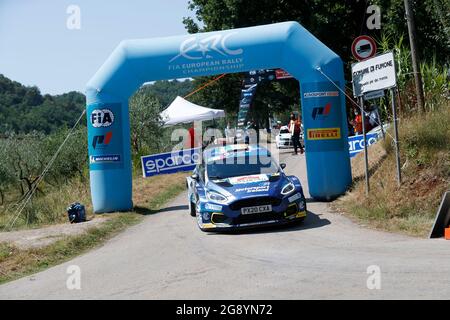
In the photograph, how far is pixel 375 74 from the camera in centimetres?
1287

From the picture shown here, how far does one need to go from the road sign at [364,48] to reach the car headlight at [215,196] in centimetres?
501

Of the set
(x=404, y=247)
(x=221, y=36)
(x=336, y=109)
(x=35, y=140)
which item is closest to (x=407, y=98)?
(x=336, y=109)

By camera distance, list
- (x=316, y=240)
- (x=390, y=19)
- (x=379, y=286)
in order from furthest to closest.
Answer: (x=390, y=19) < (x=316, y=240) < (x=379, y=286)

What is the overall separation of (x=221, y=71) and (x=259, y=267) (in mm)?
8258

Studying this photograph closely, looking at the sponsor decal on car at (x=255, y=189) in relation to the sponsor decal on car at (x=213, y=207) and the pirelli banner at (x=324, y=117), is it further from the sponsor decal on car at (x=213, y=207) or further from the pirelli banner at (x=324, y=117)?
the pirelli banner at (x=324, y=117)

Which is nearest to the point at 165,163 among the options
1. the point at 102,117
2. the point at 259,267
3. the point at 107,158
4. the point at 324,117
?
the point at 107,158

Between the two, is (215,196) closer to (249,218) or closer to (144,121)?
(249,218)

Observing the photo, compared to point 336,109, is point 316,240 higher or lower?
lower

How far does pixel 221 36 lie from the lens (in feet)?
50.1

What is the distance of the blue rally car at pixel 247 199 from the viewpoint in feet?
37.4

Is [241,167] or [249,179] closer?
[249,179]

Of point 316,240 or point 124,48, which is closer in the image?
point 316,240
